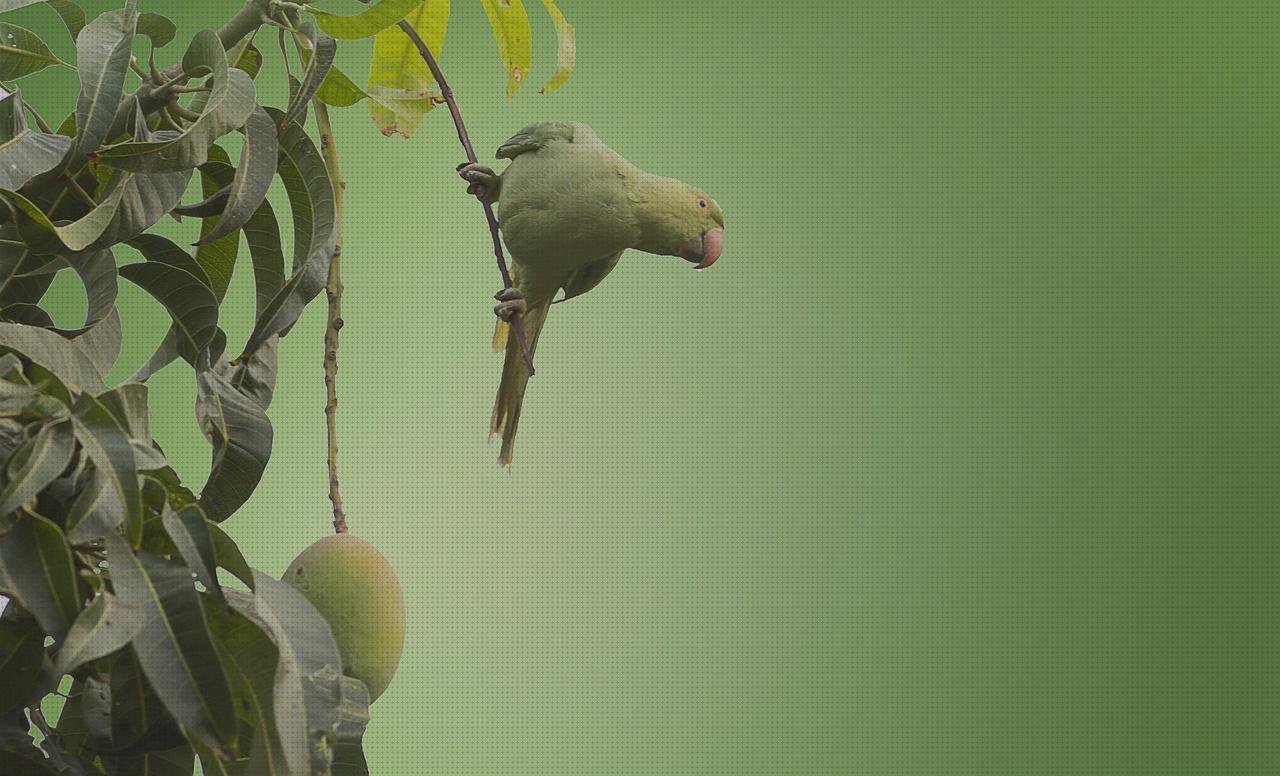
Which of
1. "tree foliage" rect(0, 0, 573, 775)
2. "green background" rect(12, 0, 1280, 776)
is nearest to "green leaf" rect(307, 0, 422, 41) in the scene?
"tree foliage" rect(0, 0, 573, 775)

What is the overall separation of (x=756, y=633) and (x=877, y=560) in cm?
16

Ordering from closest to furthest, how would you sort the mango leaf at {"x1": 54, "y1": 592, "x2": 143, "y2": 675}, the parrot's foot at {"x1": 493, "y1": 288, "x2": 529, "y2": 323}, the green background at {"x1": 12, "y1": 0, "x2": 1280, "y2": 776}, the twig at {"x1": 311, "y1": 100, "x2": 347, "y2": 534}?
the mango leaf at {"x1": 54, "y1": 592, "x2": 143, "y2": 675}
the twig at {"x1": 311, "y1": 100, "x2": 347, "y2": 534}
the parrot's foot at {"x1": 493, "y1": 288, "x2": 529, "y2": 323}
the green background at {"x1": 12, "y1": 0, "x2": 1280, "y2": 776}

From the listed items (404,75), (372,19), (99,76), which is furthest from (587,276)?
(99,76)

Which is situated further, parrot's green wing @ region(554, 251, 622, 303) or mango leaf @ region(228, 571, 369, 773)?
parrot's green wing @ region(554, 251, 622, 303)

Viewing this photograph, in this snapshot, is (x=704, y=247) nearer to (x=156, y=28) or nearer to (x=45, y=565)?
(x=156, y=28)

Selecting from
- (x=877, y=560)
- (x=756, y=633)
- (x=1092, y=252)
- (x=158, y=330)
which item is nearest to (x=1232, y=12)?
(x=1092, y=252)

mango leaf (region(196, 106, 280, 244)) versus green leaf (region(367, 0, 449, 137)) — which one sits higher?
green leaf (region(367, 0, 449, 137))

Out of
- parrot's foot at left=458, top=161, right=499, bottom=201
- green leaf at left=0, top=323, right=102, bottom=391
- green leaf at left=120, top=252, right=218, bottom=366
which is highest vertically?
parrot's foot at left=458, top=161, right=499, bottom=201

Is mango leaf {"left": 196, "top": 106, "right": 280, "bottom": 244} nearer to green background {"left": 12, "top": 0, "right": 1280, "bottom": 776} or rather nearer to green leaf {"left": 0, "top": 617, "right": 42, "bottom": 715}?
green leaf {"left": 0, "top": 617, "right": 42, "bottom": 715}

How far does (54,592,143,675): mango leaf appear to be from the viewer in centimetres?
34

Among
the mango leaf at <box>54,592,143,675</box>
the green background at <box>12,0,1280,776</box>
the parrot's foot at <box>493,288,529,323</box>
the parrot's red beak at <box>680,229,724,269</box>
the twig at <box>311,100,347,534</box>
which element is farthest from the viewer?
the green background at <box>12,0,1280,776</box>

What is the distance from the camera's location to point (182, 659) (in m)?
0.36

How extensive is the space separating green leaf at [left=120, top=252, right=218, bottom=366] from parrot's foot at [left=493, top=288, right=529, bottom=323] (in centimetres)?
20

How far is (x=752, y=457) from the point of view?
1.41 m
